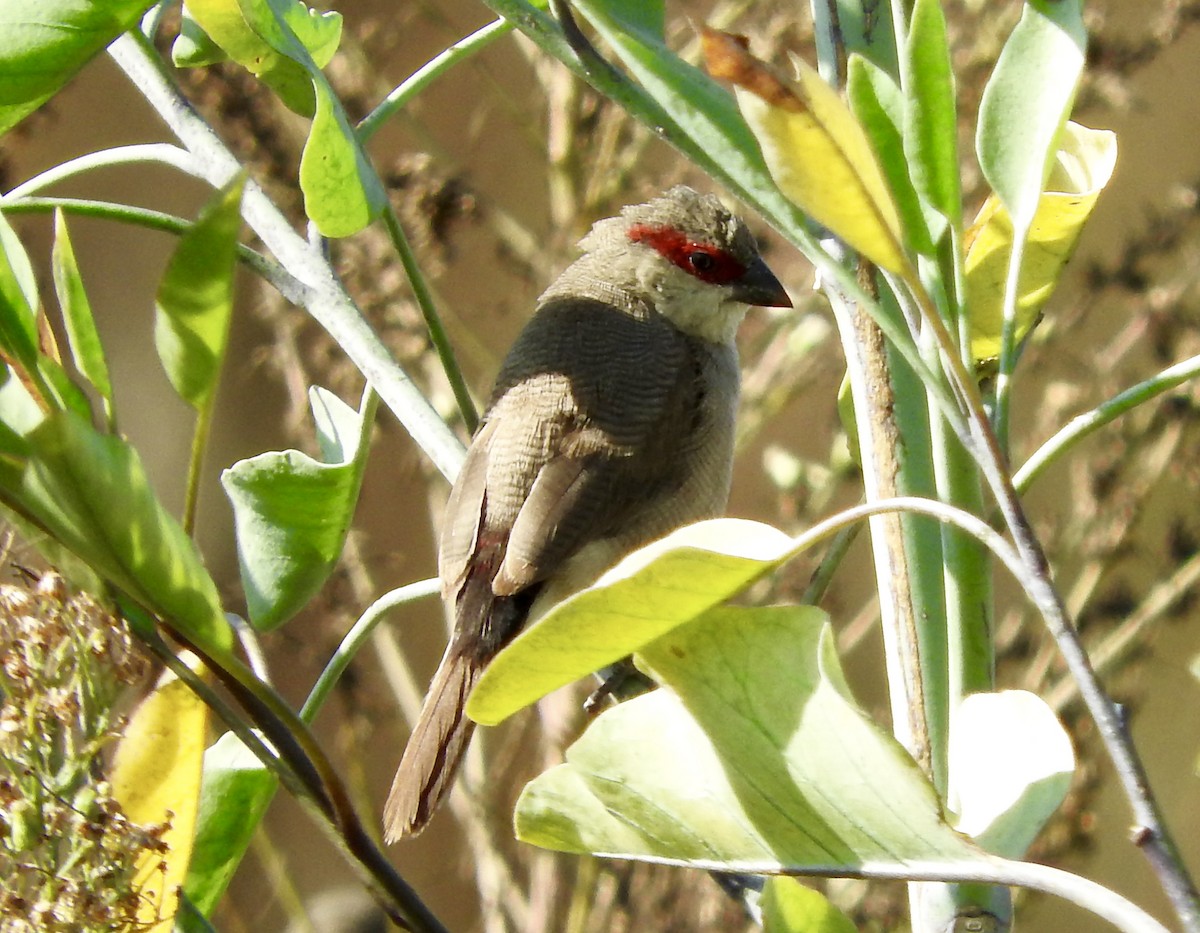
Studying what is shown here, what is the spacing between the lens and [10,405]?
2.58ft

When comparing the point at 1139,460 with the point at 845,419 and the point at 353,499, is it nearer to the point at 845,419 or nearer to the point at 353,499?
the point at 845,419

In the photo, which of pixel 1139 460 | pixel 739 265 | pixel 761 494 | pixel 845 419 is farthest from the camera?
pixel 761 494

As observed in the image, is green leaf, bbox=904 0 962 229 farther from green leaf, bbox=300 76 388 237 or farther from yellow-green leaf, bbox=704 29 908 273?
green leaf, bbox=300 76 388 237

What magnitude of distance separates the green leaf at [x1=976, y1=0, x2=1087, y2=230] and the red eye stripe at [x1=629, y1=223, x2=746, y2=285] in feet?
6.98

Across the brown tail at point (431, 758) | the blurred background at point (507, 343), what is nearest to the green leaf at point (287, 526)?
the brown tail at point (431, 758)

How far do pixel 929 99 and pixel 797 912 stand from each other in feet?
1.71

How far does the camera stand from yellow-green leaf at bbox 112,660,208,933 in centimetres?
94

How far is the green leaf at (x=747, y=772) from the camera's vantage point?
2.63 ft

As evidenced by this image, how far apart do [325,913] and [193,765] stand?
3.53 metres

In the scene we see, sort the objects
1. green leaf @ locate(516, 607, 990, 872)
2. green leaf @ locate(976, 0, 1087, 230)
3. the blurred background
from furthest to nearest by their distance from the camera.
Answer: the blurred background → green leaf @ locate(976, 0, 1087, 230) → green leaf @ locate(516, 607, 990, 872)

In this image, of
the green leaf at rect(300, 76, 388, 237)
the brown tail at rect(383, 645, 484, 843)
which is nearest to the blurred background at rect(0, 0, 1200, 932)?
the brown tail at rect(383, 645, 484, 843)

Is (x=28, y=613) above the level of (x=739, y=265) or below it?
above

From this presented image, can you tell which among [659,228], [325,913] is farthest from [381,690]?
[659,228]

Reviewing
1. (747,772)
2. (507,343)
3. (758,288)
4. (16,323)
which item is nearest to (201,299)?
(16,323)
